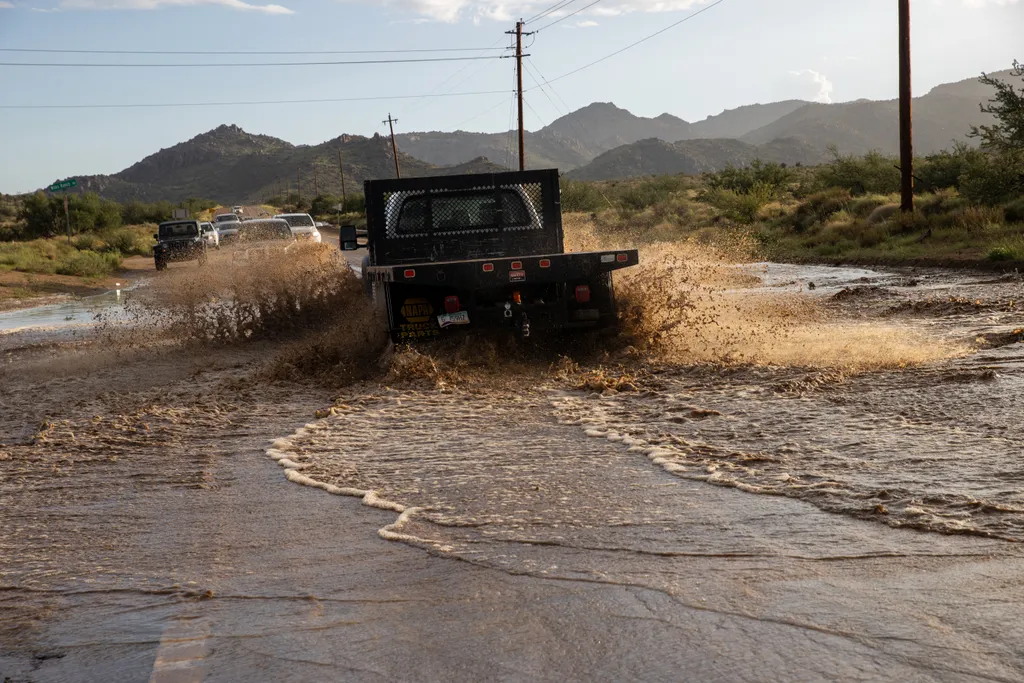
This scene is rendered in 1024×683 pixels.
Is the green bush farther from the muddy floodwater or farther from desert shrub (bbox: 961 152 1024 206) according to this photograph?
the muddy floodwater

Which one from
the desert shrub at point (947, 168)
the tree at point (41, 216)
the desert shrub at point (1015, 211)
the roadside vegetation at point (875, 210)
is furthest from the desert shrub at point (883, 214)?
the tree at point (41, 216)

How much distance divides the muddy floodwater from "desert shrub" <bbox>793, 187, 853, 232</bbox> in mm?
24886

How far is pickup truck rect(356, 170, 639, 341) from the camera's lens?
29.6 feet

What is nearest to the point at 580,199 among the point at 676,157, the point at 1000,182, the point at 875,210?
the point at 875,210

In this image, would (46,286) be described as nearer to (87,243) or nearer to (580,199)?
(87,243)

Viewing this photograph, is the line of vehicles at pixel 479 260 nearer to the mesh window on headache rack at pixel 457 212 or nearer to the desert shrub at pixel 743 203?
the mesh window on headache rack at pixel 457 212

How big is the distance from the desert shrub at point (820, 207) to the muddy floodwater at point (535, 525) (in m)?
24.9

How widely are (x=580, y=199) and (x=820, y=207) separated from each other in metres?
21.5

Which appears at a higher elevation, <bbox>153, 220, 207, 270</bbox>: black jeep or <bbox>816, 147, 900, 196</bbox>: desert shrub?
<bbox>816, 147, 900, 196</bbox>: desert shrub

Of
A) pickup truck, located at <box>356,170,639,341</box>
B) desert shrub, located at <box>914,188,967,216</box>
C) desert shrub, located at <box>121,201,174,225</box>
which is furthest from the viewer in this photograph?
desert shrub, located at <box>121,201,174,225</box>

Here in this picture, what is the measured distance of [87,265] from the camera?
36.2 m

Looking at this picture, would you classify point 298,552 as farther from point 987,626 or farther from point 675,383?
point 675,383

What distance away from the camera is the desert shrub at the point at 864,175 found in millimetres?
39500

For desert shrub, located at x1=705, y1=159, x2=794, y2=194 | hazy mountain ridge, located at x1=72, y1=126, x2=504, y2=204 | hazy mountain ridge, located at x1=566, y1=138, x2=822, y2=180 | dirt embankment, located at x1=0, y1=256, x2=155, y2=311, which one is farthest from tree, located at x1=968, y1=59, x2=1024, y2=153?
hazy mountain ridge, located at x1=566, y1=138, x2=822, y2=180
